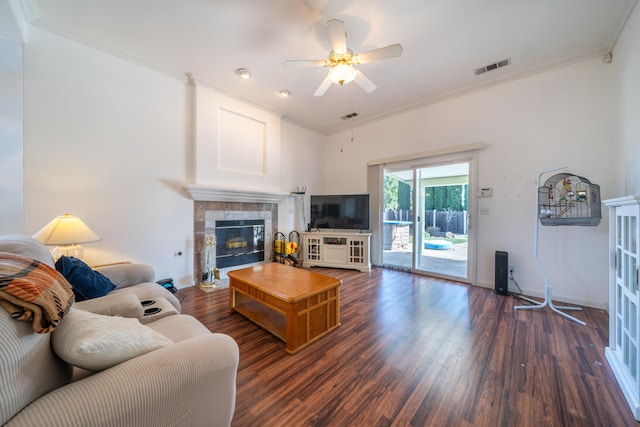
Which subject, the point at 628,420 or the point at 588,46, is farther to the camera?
the point at 588,46

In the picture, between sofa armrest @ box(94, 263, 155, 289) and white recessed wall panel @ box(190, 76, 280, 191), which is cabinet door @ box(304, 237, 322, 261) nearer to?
white recessed wall panel @ box(190, 76, 280, 191)

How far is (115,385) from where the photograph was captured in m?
0.73

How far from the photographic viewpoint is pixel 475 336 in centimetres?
212

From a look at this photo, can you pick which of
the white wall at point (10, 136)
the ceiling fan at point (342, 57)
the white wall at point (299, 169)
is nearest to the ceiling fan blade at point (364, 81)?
the ceiling fan at point (342, 57)

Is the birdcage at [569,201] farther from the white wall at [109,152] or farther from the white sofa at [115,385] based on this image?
the white wall at [109,152]

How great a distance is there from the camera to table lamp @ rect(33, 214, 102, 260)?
214 centimetres

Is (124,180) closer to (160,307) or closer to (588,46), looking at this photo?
(160,307)

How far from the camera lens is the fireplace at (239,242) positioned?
12.7 feet

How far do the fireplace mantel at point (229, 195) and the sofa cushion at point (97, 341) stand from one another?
2.66 m

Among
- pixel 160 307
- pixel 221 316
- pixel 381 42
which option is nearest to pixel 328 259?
pixel 221 316

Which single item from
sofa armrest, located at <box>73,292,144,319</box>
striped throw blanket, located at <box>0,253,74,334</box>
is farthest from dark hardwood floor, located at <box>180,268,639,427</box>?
striped throw blanket, located at <box>0,253,74,334</box>

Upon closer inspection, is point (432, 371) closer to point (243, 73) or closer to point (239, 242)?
point (239, 242)

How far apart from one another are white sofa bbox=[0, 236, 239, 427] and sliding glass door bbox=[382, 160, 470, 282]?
3.82 meters

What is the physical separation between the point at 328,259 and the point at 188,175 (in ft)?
9.36
